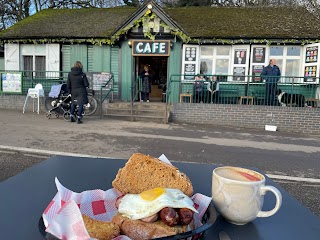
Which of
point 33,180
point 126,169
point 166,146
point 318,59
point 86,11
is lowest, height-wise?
point 166,146

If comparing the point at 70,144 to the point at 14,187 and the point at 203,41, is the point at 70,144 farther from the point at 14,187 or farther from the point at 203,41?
the point at 203,41

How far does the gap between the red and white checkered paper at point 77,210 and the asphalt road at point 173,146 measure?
3370mm

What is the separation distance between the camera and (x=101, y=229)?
0.91 metres

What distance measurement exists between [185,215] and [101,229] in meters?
0.27

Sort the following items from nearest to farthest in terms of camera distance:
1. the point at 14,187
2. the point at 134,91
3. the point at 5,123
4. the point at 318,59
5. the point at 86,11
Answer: the point at 14,187, the point at 5,123, the point at 318,59, the point at 134,91, the point at 86,11

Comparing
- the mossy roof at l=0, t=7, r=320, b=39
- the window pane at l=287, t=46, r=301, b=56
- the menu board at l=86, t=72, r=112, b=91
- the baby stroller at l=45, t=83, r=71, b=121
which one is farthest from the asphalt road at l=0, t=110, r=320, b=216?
the mossy roof at l=0, t=7, r=320, b=39

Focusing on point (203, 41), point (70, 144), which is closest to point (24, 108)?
point (70, 144)

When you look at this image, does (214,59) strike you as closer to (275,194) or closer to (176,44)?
(176,44)

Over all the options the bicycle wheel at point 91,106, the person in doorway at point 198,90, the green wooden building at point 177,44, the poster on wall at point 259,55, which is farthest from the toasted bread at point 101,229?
the poster on wall at point 259,55

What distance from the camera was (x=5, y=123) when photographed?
382 inches

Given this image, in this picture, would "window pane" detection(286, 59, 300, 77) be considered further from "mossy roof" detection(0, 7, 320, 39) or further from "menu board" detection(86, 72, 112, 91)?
"menu board" detection(86, 72, 112, 91)

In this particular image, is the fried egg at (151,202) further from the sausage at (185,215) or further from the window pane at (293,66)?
the window pane at (293,66)

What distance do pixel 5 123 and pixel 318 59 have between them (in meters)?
11.7

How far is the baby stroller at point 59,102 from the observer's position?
10773 mm
